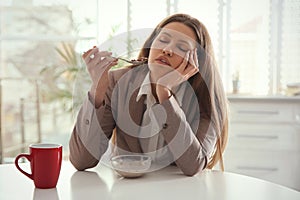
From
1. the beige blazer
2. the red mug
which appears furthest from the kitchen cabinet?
the red mug

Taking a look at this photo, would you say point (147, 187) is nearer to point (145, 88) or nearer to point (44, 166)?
point (44, 166)

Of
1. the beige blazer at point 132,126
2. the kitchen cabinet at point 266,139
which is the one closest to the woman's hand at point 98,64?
the beige blazer at point 132,126

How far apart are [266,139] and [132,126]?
199 cm

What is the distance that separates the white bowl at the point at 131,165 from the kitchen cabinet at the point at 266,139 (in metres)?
1.98

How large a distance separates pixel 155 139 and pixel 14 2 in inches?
121

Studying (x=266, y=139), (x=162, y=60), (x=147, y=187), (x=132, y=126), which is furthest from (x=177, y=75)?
(x=266, y=139)

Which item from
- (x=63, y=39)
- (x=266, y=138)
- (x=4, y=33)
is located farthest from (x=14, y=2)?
(x=266, y=138)

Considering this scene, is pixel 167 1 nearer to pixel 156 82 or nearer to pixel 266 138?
pixel 266 138

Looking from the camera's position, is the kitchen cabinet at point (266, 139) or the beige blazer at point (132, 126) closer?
the beige blazer at point (132, 126)

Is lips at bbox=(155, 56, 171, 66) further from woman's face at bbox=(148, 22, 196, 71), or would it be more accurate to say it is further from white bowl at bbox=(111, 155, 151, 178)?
white bowl at bbox=(111, 155, 151, 178)

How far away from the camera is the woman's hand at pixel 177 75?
1236 millimetres

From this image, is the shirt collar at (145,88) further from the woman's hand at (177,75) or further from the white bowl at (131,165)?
the white bowl at (131,165)

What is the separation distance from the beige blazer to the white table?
0.15ft

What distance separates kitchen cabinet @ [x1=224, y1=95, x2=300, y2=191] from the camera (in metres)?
3.07
